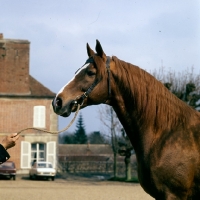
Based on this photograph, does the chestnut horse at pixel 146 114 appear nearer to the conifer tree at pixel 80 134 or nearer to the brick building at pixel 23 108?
the brick building at pixel 23 108

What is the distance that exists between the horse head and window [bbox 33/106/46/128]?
3793 centimetres

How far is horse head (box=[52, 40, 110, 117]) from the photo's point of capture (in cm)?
514

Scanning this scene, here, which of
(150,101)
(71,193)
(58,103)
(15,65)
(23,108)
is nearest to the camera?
(58,103)

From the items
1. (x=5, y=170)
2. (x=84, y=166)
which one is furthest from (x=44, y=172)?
(x=84, y=166)

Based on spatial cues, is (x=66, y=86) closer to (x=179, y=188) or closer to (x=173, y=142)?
(x=173, y=142)

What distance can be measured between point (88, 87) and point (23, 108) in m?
38.5

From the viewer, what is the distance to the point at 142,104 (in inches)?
206

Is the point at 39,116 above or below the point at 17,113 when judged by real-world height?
below

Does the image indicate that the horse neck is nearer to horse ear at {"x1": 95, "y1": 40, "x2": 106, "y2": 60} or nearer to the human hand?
horse ear at {"x1": 95, "y1": 40, "x2": 106, "y2": 60}

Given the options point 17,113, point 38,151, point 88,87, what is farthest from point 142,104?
point 38,151

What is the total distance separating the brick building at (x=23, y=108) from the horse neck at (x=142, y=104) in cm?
3760

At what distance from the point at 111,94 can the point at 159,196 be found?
1.26 meters

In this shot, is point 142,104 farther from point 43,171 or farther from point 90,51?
point 43,171

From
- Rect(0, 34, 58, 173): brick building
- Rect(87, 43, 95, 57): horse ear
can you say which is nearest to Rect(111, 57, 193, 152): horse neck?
Rect(87, 43, 95, 57): horse ear
